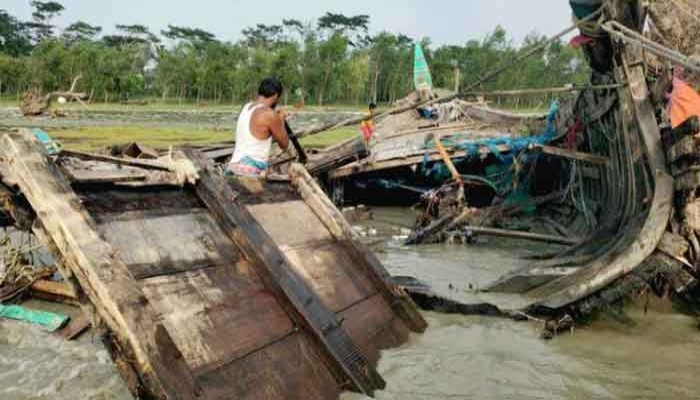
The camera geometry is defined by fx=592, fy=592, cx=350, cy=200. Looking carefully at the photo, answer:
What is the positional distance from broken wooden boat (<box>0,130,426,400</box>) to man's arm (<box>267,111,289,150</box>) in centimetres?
63

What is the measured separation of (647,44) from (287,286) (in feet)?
12.3

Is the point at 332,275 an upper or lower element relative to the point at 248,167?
lower

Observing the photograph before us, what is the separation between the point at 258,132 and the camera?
492 cm

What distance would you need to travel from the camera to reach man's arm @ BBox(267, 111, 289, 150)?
193 inches

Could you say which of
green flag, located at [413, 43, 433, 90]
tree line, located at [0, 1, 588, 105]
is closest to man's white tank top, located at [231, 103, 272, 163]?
green flag, located at [413, 43, 433, 90]

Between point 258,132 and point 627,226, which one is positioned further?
point 627,226

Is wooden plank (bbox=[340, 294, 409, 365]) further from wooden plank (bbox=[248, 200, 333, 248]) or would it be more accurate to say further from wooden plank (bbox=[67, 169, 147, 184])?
wooden plank (bbox=[67, 169, 147, 184])

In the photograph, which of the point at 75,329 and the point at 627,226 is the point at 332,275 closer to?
the point at 75,329

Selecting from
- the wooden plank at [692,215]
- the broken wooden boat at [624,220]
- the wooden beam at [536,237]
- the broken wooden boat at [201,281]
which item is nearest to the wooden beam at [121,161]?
the broken wooden boat at [201,281]

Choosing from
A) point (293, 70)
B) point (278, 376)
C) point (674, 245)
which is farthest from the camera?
point (293, 70)

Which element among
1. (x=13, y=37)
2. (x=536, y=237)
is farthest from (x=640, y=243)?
(x=13, y=37)

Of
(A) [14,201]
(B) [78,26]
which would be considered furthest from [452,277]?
(B) [78,26]

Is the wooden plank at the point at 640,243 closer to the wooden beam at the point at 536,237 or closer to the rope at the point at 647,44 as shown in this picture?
the rope at the point at 647,44

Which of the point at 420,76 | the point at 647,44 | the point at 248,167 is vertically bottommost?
the point at 248,167
